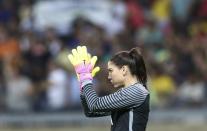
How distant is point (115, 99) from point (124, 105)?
3.5 inches

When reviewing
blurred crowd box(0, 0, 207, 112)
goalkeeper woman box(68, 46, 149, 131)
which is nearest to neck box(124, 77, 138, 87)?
goalkeeper woman box(68, 46, 149, 131)

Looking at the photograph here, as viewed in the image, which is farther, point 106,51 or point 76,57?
point 106,51

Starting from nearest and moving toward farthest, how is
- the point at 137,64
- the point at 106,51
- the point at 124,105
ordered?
the point at 124,105 → the point at 137,64 → the point at 106,51

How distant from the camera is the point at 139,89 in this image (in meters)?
6.97

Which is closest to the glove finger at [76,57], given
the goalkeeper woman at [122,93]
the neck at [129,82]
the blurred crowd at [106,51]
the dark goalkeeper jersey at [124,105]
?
the goalkeeper woman at [122,93]

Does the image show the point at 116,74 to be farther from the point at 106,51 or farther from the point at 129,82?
the point at 106,51

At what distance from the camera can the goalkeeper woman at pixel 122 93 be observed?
691 cm

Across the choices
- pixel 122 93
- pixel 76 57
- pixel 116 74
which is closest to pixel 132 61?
pixel 116 74

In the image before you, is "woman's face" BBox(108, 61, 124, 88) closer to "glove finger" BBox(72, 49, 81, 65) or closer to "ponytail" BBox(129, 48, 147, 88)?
"ponytail" BBox(129, 48, 147, 88)

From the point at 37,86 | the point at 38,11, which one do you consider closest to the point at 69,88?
the point at 37,86

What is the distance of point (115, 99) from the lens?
691 centimetres

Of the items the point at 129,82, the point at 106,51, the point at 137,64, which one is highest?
the point at 106,51

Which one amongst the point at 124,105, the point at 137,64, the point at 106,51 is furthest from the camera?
the point at 106,51

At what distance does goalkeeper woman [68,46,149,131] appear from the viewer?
6.91m
